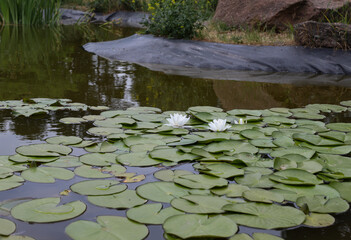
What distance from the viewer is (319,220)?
4.77ft

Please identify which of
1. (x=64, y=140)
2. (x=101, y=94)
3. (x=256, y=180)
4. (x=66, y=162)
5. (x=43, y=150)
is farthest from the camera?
(x=101, y=94)

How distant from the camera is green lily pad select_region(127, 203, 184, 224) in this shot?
4.60 ft

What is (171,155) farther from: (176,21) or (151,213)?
(176,21)

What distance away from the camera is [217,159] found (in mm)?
1971

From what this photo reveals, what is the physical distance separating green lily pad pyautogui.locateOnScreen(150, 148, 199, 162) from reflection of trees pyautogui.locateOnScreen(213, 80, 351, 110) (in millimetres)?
1224

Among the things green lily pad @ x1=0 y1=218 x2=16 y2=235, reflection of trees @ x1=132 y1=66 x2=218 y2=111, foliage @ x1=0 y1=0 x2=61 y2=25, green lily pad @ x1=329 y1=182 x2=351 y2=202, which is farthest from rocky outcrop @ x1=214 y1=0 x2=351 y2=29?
green lily pad @ x1=0 y1=218 x2=16 y2=235

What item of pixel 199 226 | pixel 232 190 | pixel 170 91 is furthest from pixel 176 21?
pixel 199 226

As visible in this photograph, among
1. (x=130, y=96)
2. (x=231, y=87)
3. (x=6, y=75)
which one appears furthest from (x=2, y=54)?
(x=231, y=87)

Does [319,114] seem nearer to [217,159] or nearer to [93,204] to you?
[217,159]

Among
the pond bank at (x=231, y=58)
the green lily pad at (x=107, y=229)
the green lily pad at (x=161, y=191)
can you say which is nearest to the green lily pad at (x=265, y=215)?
the green lily pad at (x=161, y=191)

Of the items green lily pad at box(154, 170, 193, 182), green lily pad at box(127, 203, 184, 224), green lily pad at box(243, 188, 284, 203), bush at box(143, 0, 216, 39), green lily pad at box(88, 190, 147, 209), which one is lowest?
green lily pad at box(88, 190, 147, 209)

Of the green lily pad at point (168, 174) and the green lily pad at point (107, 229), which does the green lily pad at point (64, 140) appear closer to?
the green lily pad at point (168, 174)

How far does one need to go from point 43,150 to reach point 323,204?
4.29ft

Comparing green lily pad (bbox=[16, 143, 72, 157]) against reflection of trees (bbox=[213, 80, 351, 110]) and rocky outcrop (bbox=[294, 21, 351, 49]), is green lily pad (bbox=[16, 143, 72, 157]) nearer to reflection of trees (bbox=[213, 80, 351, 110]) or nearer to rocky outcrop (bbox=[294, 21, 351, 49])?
reflection of trees (bbox=[213, 80, 351, 110])
